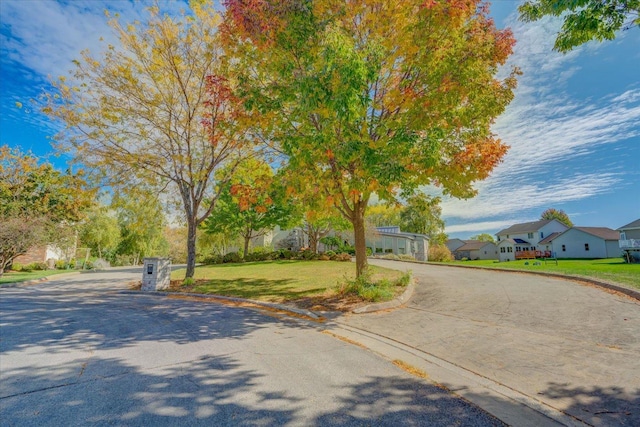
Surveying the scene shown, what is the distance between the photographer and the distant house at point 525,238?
48.4 m

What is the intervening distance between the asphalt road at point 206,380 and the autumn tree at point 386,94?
15.5 ft

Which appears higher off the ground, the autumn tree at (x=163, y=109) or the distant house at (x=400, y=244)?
the autumn tree at (x=163, y=109)

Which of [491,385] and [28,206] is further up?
[28,206]

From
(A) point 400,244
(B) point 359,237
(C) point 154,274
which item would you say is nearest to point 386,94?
(B) point 359,237

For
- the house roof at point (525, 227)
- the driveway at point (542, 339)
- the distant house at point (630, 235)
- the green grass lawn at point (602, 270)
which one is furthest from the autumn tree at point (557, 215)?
the driveway at point (542, 339)

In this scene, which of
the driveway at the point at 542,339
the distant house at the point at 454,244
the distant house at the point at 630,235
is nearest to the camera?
the driveway at the point at 542,339

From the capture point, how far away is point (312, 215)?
10.6m

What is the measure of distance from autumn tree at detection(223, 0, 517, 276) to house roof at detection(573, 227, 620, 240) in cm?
4460

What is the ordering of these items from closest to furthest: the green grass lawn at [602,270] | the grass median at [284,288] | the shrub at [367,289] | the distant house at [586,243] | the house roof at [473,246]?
the shrub at [367,289], the grass median at [284,288], the green grass lawn at [602,270], the distant house at [586,243], the house roof at [473,246]

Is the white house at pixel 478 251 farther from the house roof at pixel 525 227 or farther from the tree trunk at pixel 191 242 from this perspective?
the tree trunk at pixel 191 242

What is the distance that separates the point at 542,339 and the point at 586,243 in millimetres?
48812

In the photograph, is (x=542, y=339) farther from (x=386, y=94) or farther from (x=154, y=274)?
(x=154, y=274)

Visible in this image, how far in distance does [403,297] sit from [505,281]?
18.2 ft

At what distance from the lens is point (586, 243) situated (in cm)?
4200
